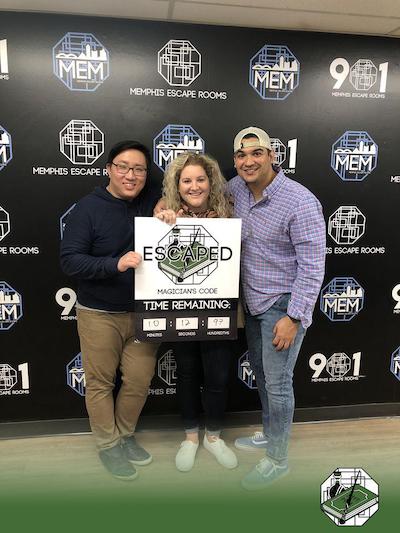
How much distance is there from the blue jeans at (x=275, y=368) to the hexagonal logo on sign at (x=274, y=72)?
1116mm

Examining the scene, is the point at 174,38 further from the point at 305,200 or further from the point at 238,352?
the point at 238,352

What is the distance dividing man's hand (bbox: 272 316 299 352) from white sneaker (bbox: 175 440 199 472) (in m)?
0.74

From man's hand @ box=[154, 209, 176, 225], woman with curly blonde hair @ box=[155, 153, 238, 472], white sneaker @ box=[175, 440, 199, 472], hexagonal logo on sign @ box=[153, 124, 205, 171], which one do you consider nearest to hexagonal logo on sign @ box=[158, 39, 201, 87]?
hexagonal logo on sign @ box=[153, 124, 205, 171]

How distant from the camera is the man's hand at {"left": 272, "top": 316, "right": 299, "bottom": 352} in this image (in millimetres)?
1891

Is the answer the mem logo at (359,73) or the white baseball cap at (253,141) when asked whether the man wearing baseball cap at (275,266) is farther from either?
the mem logo at (359,73)

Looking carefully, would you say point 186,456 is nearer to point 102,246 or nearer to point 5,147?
point 102,246

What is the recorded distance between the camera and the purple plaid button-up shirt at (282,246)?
1814 mm

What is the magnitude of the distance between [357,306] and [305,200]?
1032 mm

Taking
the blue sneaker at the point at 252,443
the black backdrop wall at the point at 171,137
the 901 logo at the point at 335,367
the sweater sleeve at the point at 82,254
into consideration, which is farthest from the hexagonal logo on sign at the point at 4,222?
the 901 logo at the point at 335,367

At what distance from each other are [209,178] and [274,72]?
2.64 feet

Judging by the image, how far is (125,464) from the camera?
2.13 meters

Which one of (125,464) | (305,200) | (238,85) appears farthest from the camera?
(238,85)

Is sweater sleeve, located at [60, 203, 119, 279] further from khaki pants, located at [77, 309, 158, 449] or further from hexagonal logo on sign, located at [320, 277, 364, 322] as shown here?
hexagonal logo on sign, located at [320, 277, 364, 322]

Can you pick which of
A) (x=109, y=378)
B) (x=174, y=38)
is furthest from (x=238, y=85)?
(x=109, y=378)
